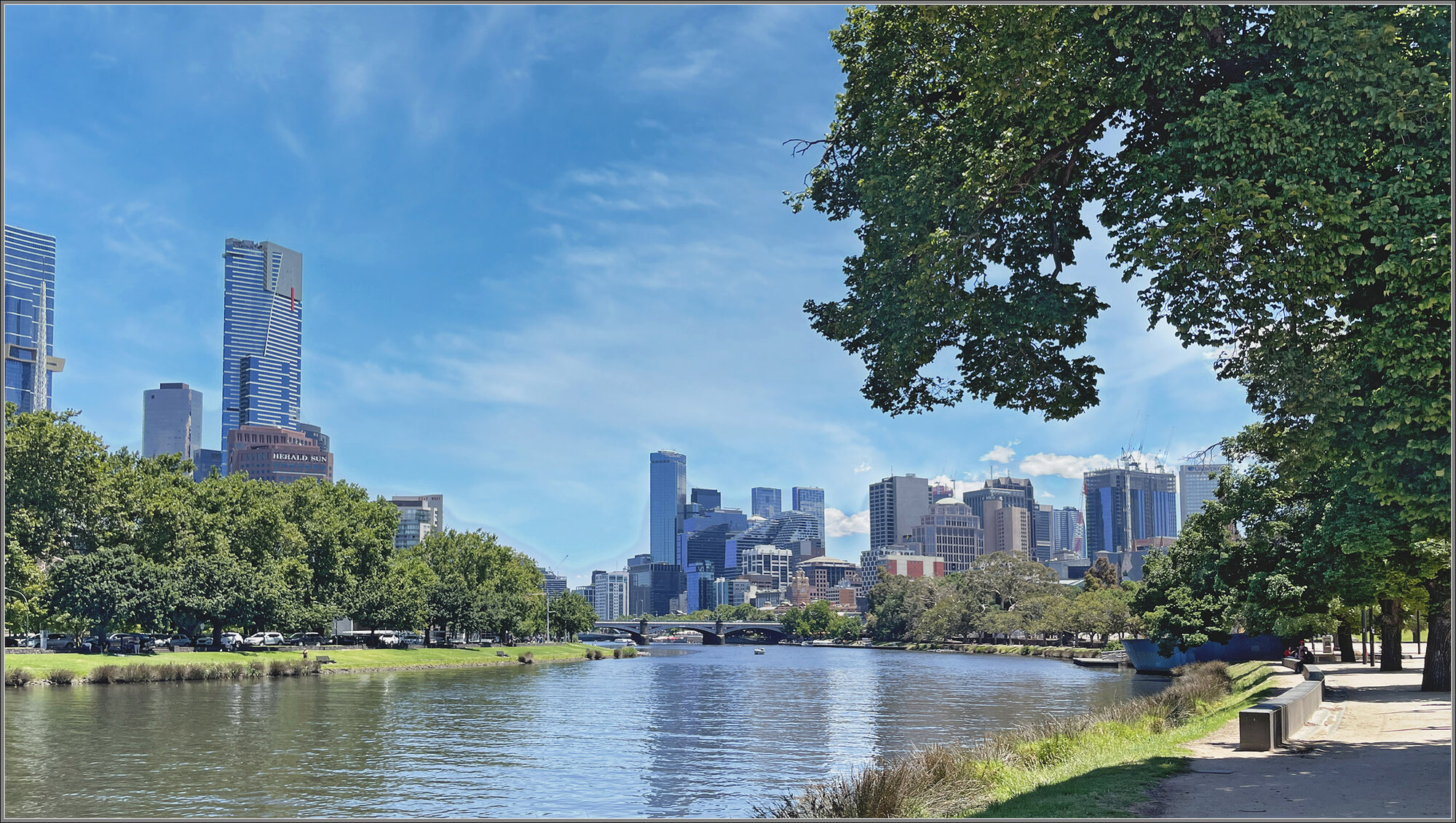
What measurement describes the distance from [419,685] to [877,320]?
6328 centimetres

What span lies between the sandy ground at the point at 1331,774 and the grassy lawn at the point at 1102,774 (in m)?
0.47

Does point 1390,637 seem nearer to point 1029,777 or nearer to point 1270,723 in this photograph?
point 1270,723

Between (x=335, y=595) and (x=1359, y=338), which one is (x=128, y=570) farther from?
(x=1359, y=338)

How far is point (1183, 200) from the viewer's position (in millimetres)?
17703

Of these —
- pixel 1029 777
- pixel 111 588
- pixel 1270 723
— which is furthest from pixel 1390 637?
pixel 111 588

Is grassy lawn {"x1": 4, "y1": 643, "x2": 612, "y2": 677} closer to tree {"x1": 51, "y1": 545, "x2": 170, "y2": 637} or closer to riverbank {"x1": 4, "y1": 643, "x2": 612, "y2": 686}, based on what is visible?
riverbank {"x1": 4, "y1": 643, "x2": 612, "y2": 686}

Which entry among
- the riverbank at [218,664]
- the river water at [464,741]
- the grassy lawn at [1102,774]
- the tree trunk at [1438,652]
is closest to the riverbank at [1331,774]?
the grassy lawn at [1102,774]

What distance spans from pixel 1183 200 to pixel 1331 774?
10.6 meters

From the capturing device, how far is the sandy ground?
1611 centimetres

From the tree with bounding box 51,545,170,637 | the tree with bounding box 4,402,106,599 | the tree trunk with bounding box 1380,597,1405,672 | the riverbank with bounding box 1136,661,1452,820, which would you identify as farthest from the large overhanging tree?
the tree with bounding box 51,545,170,637

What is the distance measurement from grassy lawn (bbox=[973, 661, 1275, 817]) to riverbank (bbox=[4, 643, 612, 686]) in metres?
56.5

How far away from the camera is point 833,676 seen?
9950cm

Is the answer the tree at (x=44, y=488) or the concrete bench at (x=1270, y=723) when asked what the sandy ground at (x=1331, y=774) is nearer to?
the concrete bench at (x=1270, y=723)

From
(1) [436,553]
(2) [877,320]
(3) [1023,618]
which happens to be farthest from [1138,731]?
(3) [1023,618]
